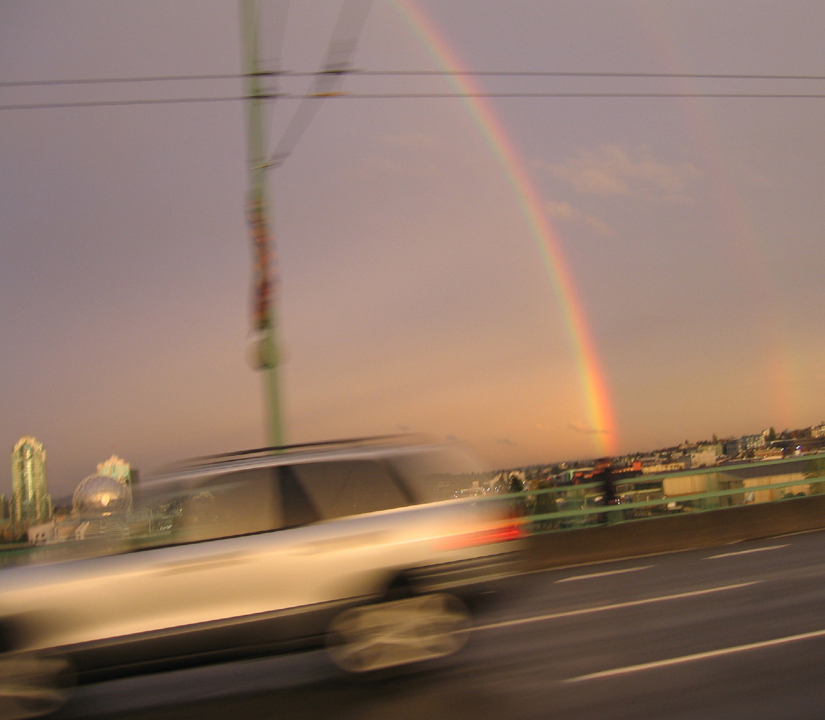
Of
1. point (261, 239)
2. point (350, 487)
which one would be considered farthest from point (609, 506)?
point (350, 487)

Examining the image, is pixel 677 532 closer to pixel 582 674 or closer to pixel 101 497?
pixel 582 674

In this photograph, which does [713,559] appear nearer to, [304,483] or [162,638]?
[304,483]

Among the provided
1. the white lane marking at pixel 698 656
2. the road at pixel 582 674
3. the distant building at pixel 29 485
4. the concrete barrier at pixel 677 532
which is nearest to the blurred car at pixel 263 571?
the road at pixel 582 674

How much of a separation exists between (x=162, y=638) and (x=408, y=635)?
5.66 feet

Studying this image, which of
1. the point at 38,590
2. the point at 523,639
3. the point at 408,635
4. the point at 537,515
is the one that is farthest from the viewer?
the point at 537,515

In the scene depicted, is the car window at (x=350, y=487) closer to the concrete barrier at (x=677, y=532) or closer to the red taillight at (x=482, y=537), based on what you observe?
the red taillight at (x=482, y=537)

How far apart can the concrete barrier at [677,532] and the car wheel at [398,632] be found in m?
6.84

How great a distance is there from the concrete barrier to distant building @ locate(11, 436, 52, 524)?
7023 mm

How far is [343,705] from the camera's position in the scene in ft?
19.4

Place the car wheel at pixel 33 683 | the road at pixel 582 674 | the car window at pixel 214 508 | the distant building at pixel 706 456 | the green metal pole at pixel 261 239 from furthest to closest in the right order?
the distant building at pixel 706 456 → the green metal pole at pixel 261 239 → the car window at pixel 214 508 → the car wheel at pixel 33 683 → the road at pixel 582 674

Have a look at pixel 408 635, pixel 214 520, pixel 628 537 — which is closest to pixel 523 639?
pixel 408 635

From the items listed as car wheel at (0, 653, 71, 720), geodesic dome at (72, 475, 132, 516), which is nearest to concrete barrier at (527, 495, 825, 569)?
geodesic dome at (72, 475, 132, 516)

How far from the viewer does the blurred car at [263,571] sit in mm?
5887

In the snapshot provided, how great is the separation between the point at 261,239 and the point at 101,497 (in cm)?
395
